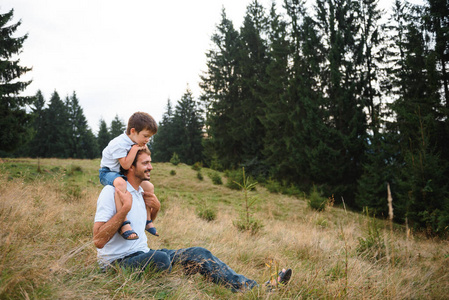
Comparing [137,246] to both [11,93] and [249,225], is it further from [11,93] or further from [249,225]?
[11,93]

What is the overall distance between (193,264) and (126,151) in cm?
131

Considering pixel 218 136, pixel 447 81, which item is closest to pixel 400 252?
pixel 447 81

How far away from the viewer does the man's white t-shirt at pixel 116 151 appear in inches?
97.3

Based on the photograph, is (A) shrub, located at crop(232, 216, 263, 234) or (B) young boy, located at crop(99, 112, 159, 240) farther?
(A) shrub, located at crop(232, 216, 263, 234)

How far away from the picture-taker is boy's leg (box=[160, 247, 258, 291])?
2371 mm

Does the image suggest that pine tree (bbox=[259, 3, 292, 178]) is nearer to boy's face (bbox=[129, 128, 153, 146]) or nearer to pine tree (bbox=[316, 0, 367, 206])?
pine tree (bbox=[316, 0, 367, 206])

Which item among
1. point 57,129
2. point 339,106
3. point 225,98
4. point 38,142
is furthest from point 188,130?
point 339,106

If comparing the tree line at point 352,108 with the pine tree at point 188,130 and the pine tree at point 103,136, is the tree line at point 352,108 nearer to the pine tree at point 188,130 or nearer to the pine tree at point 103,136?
the pine tree at point 188,130

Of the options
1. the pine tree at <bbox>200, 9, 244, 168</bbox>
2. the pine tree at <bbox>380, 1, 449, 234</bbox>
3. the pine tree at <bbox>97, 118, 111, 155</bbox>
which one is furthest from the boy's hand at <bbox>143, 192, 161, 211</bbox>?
the pine tree at <bbox>97, 118, 111, 155</bbox>

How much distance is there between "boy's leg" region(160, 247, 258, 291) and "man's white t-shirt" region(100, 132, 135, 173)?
1.11 meters

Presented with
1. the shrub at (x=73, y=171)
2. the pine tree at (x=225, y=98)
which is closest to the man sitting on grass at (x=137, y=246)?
the shrub at (x=73, y=171)

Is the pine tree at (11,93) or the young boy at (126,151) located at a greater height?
the pine tree at (11,93)

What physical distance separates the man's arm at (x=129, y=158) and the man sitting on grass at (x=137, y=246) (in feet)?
0.16

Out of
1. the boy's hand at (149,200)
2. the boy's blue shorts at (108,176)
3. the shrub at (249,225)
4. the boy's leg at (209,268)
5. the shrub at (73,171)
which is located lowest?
the shrub at (249,225)
